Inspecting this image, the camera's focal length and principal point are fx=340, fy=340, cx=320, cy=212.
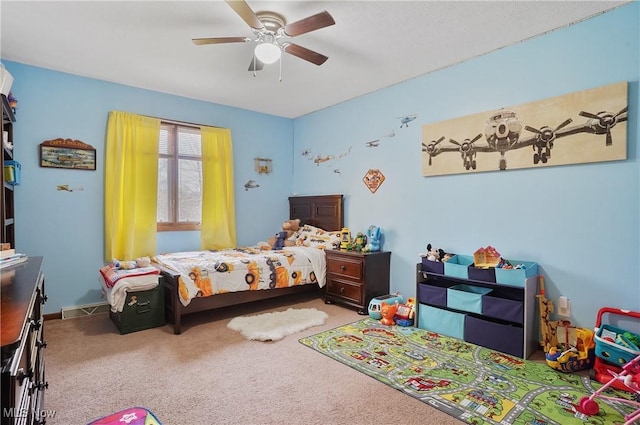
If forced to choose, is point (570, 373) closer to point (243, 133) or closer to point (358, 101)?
point (358, 101)

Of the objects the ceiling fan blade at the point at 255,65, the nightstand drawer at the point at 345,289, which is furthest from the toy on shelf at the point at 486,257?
the ceiling fan blade at the point at 255,65

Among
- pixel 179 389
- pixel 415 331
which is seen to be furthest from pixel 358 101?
pixel 179 389

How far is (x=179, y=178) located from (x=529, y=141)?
13.0 ft

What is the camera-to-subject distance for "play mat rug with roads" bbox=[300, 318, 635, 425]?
1.92 m

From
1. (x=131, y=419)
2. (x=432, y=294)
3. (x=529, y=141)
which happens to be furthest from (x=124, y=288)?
(x=529, y=141)

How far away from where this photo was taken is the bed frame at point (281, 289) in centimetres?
323

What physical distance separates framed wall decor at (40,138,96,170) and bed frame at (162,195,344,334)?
160 cm

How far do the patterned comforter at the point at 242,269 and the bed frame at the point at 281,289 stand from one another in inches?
4.1

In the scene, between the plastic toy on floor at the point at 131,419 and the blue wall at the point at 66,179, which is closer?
the plastic toy on floor at the point at 131,419

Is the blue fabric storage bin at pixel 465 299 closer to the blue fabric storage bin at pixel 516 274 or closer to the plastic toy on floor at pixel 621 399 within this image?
the blue fabric storage bin at pixel 516 274

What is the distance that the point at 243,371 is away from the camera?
8.01 ft

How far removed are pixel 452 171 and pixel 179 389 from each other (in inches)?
118

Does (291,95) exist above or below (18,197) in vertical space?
above

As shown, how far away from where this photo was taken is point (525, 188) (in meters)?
2.94
